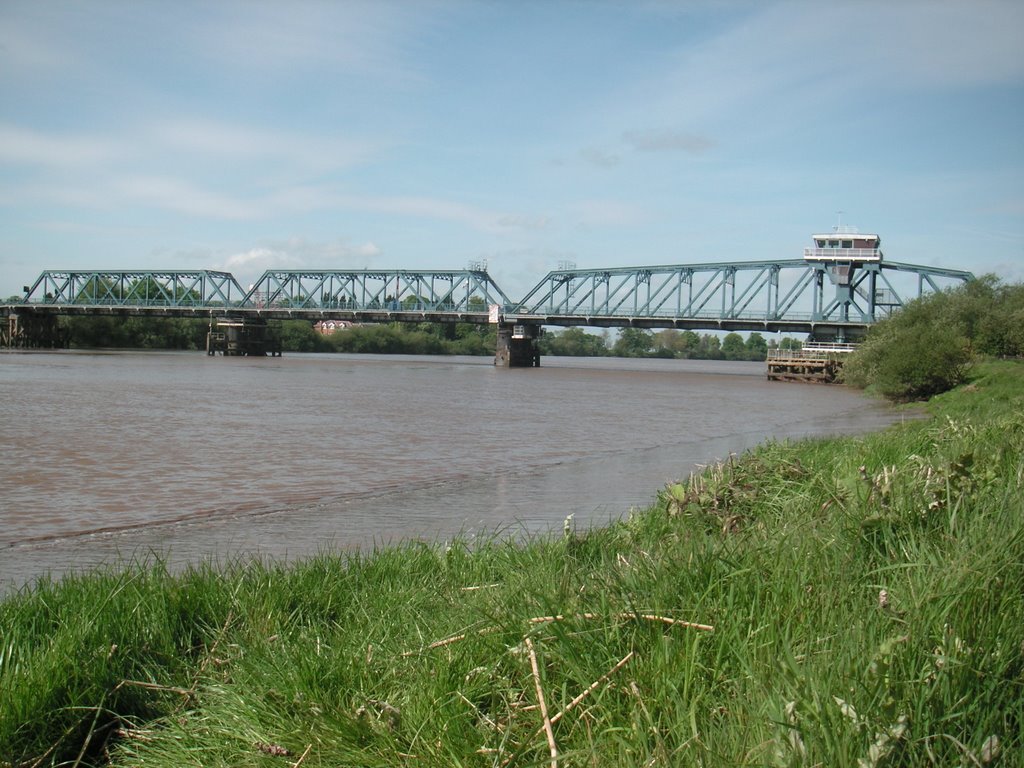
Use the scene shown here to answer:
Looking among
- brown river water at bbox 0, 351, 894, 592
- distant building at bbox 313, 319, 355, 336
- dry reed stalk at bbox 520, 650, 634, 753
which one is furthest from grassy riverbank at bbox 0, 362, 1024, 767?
distant building at bbox 313, 319, 355, 336

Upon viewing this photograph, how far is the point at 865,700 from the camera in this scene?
117 inches

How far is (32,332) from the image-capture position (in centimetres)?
13200

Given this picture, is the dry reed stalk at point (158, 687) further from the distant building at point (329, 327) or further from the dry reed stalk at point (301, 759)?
the distant building at point (329, 327)

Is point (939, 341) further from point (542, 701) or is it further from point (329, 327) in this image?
point (329, 327)

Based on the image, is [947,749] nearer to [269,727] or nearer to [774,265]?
[269,727]

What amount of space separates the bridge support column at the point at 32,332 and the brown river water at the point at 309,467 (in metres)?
104

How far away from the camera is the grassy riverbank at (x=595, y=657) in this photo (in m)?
3.04

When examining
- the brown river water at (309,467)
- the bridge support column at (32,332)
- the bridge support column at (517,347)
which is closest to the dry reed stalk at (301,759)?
the brown river water at (309,467)

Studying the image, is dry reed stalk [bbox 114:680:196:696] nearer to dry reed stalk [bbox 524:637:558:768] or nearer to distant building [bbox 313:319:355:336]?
dry reed stalk [bbox 524:637:558:768]

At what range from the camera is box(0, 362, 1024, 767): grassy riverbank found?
9.96ft

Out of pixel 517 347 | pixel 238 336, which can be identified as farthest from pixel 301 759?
pixel 238 336

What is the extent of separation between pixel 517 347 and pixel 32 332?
71614 millimetres

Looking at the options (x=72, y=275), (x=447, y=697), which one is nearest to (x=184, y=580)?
(x=447, y=697)

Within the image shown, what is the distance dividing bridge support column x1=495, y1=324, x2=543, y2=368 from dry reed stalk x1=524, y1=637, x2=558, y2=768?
358 feet
